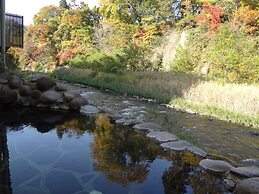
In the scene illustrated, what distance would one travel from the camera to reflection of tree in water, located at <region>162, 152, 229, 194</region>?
3.68 metres

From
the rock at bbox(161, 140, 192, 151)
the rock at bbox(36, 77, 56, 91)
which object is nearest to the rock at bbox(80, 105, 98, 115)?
the rock at bbox(36, 77, 56, 91)

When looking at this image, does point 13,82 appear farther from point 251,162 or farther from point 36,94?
point 251,162

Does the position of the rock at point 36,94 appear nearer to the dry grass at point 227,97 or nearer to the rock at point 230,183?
the dry grass at point 227,97

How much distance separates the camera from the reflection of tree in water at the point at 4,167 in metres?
3.45

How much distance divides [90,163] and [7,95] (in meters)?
3.95

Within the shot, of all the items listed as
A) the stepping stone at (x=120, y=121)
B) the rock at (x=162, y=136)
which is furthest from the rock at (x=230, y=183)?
the stepping stone at (x=120, y=121)

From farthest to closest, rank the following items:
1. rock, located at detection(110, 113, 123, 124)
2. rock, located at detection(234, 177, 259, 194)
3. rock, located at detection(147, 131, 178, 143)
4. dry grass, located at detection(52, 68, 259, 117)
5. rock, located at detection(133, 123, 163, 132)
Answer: dry grass, located at detection(52, 68, 259, 117), rock, located at detection(110, 113, 123, 124), rock, located at detection(133, 123, 163, 132), rock, located at detection(147, 131, 178, 143), rock, located at detection(234, 177, 259, 194)

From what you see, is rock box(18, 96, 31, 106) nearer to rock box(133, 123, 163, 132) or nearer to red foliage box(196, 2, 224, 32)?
rock box(133, 123, 163, 132)

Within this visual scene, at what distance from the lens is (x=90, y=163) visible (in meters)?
4.36

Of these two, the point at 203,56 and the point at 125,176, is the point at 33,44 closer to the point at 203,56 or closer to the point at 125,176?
the point at 203,56

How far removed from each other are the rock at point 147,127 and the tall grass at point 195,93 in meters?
2.12

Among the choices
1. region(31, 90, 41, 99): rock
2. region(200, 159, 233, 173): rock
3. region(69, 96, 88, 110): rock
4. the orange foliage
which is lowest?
region(200, 159, 233, 173): rock

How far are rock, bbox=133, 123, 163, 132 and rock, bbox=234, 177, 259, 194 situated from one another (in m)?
2.47

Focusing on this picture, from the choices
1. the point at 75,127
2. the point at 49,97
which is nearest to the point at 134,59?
the point at 49,97
